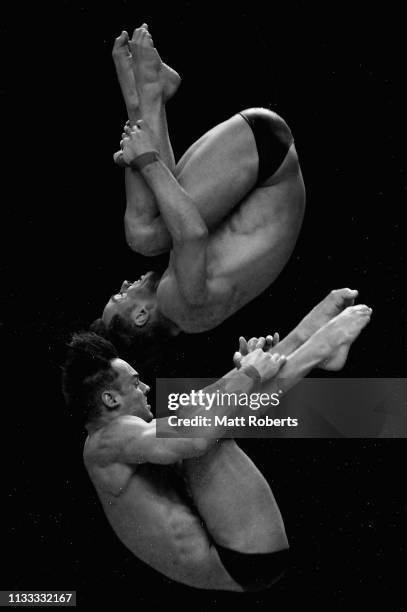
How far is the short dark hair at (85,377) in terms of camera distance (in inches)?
181

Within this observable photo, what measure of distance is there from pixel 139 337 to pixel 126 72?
1016 millimetres

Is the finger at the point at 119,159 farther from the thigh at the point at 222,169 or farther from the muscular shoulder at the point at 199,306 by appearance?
the muscular shoulder at the point at 199,306

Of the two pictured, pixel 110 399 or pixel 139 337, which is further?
pixel 139 337

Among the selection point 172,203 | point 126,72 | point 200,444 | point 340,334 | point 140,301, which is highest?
point 126,72

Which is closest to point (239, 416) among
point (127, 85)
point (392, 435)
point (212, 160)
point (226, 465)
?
point (226, 465)

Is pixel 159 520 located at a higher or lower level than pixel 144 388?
lower

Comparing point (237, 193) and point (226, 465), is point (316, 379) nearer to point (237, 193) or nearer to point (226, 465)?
point (226, 465)

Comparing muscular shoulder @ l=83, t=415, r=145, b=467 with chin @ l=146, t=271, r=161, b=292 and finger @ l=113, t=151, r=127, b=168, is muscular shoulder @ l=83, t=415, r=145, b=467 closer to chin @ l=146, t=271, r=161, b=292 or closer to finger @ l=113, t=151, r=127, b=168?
chin @ l=146, t=271, r=161, b=292

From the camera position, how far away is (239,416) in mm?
4469

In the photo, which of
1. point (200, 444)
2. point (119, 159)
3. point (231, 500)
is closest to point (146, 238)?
point (119, 159)

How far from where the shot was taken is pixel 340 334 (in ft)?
14.7

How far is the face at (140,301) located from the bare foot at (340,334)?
688mm

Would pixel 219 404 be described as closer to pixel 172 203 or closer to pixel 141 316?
pixel 141 316

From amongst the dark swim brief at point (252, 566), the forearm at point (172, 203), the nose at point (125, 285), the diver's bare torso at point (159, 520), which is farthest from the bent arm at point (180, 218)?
the dark swim brief at point (252, 566)
